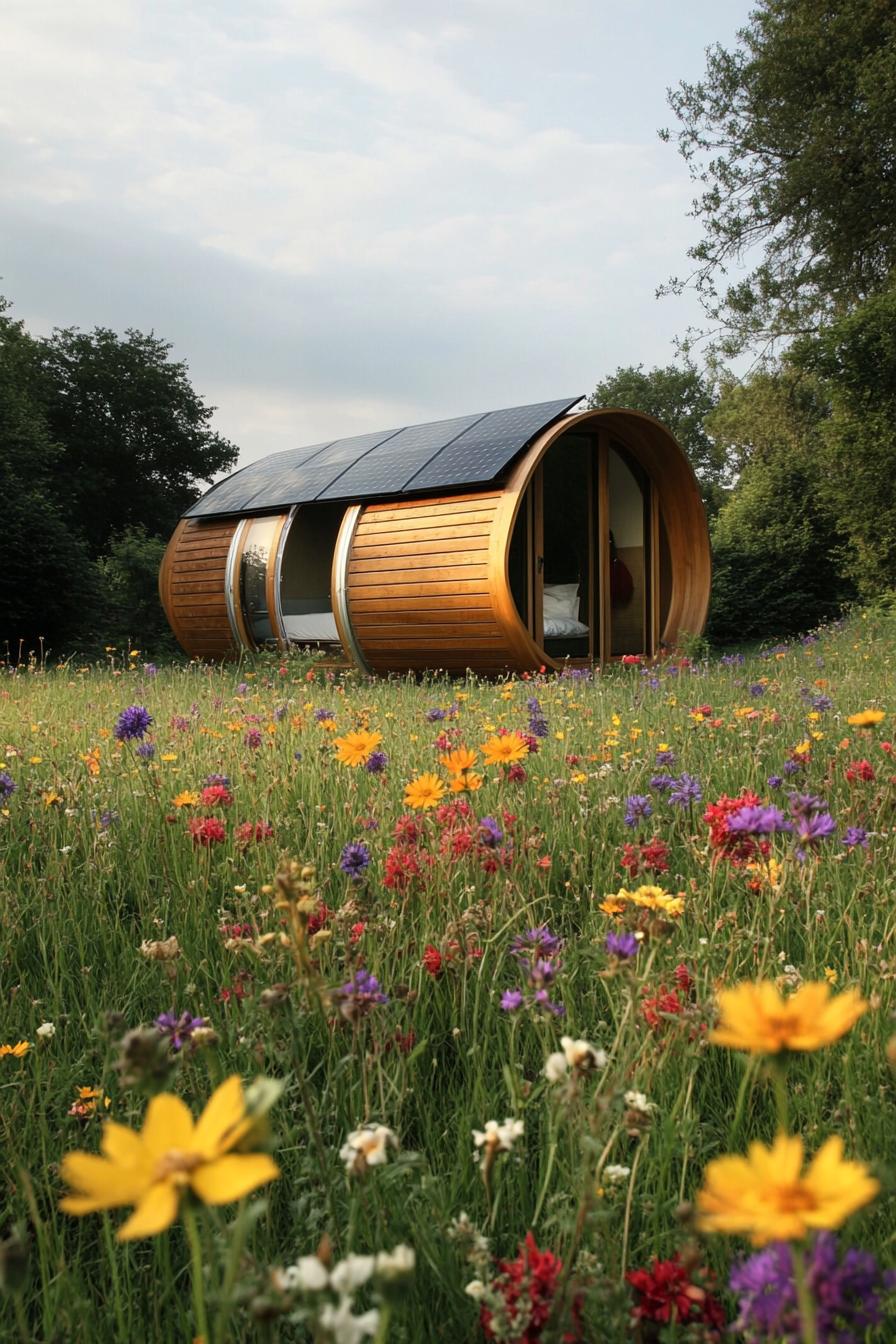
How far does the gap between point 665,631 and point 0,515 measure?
26.6 ft

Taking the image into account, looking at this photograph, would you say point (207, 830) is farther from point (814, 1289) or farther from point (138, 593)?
point (138, 593)

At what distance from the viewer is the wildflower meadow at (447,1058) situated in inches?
18.6

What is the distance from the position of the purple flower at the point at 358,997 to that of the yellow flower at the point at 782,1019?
536mm

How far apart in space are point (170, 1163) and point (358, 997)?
0.58 metres

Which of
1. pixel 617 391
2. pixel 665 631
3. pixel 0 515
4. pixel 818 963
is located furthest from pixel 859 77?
pixel 617 391

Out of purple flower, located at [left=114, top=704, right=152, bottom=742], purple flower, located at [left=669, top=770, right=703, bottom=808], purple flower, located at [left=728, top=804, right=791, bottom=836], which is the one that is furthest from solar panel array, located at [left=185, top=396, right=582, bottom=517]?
purple flower, located at [left=728, top=804, right=791, bottom=836]

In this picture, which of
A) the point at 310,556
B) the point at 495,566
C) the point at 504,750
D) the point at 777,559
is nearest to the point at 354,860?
the point at 504,750

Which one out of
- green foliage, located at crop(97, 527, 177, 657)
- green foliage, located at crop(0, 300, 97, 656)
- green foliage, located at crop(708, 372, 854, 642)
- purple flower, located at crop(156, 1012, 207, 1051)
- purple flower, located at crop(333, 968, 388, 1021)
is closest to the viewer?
purple flower, located at crop(333, 968, 388, 1021)

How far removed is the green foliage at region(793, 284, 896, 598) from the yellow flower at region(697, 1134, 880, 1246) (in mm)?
12892

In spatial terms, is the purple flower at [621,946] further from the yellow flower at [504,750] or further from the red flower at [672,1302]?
the yellow flower at [504,750]

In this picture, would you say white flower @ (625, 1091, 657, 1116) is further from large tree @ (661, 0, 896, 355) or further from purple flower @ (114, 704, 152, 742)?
large tree @ (661, 0, 896, 355)

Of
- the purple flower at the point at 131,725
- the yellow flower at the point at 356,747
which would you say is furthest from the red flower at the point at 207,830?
the purple flower at the point at 131,725

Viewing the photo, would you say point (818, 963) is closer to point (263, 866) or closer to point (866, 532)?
point (263, 866)

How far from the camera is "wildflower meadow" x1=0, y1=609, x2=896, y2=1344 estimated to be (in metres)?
0.47
